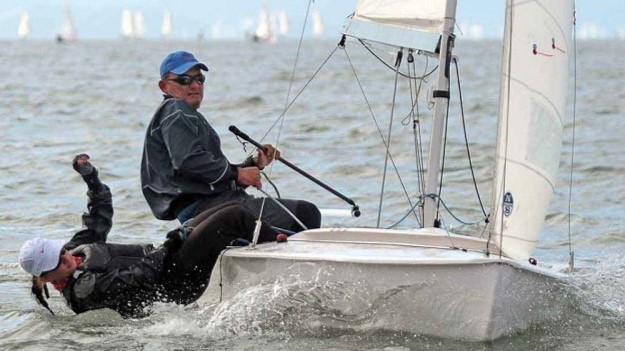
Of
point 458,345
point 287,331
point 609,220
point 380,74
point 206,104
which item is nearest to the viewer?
point 458,345

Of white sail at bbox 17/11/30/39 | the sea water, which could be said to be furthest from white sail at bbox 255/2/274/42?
the sea water

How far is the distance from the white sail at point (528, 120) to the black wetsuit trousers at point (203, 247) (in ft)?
3.94

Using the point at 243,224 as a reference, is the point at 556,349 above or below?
below

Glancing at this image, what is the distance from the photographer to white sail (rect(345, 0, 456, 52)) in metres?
6.77

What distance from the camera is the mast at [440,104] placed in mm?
6715

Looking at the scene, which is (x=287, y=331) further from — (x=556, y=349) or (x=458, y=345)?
(x=556, y=349)

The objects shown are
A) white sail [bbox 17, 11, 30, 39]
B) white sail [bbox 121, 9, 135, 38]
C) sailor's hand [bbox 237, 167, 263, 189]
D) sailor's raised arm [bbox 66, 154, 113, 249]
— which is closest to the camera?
sailor's hand [bbox 237, 167, 263, 189]

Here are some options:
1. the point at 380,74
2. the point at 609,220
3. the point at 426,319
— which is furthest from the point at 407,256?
the point at 380,74

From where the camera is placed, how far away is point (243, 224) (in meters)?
6.14

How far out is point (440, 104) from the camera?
22.2 ft

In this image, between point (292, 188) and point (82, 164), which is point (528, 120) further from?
point (292, 188)

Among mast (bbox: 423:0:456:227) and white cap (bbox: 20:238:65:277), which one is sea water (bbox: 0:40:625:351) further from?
mast (bbox: 423:0:456:227)

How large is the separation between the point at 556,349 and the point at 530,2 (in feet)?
5.40

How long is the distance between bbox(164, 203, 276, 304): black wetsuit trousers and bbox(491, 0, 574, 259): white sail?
1200 millimetres
